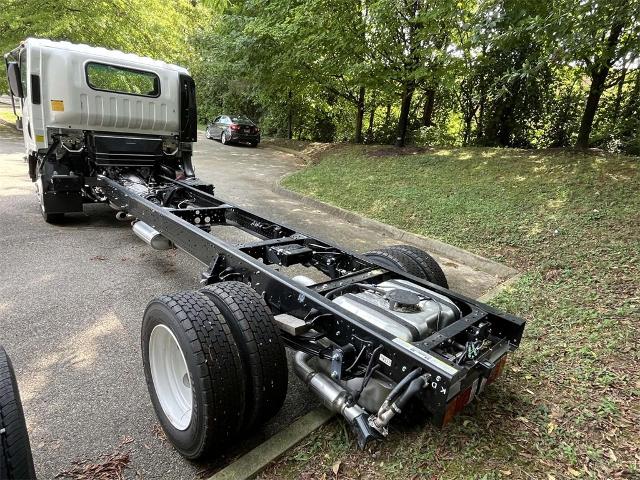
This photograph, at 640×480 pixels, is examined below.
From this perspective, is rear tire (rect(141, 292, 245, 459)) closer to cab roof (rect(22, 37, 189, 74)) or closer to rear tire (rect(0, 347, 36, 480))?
rear tire (rect(0, 347, 36, 480))

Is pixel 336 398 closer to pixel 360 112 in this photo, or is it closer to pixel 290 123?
pixel 360 112

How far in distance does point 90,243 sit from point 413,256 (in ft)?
13.7

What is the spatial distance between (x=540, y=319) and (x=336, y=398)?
2352 millimetres

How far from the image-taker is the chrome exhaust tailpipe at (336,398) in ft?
6.69

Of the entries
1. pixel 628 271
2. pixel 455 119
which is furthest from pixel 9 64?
pixel 455 119

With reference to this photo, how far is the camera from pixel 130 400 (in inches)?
108

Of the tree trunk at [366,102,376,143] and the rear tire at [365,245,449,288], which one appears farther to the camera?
the tree trunk at [366,102,376,143]

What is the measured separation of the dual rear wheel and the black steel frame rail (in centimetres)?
26

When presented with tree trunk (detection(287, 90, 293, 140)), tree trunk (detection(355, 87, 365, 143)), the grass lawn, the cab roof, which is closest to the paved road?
the grass lawn

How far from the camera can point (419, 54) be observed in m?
10.8

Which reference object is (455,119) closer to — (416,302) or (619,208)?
(619,208)

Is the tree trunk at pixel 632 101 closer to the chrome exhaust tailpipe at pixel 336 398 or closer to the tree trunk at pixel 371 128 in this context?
the tree trunk at pixel 371 128

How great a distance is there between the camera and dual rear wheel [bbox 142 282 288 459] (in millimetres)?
2115

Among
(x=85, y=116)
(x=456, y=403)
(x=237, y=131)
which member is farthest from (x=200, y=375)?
(x=237, y=131)
